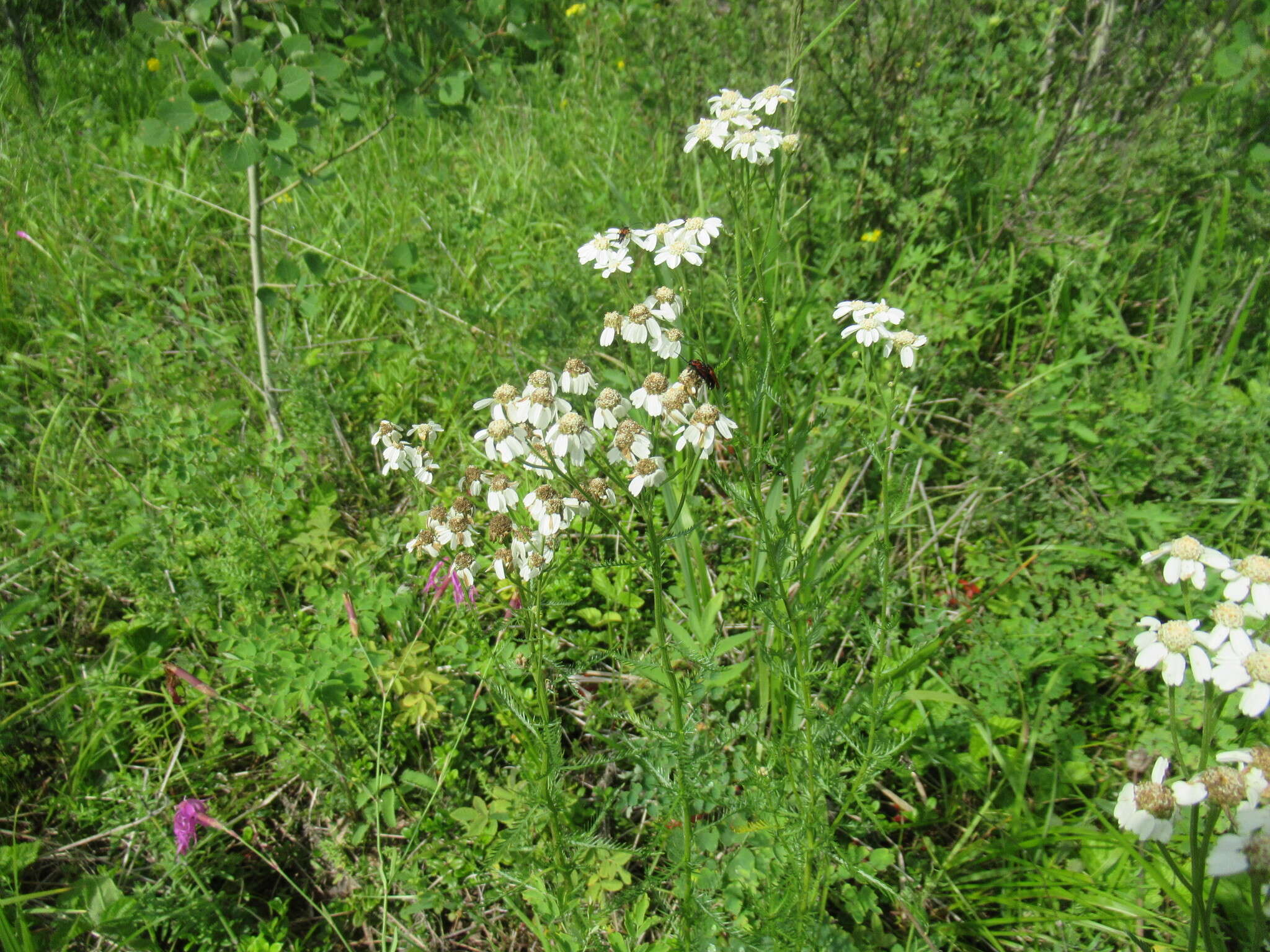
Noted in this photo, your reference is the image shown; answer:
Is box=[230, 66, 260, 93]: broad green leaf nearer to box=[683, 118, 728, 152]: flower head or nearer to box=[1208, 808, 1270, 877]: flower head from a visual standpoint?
box=[683, 118, 728, 152]: flower head

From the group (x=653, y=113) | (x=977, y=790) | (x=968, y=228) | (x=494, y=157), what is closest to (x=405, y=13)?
(x=494, y=157)

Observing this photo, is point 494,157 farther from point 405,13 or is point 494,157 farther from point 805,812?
point 805,812

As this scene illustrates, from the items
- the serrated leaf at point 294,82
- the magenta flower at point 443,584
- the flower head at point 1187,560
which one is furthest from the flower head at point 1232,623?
the serrated leaf at point 294,82

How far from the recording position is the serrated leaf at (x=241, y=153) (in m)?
2.01

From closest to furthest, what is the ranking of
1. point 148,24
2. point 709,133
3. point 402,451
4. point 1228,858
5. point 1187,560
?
1. point 1228,858
2. point 1187,560
3. point 402,451
4. point 709,133
5. point 148,24

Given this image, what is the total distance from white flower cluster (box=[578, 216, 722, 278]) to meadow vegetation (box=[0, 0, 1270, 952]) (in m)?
0.10

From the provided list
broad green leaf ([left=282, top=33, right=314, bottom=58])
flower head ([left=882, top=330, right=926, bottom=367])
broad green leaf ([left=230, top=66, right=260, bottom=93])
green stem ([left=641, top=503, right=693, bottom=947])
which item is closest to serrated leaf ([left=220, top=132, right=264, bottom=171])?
broad green leaf ([left=230, top=66, right=260, bottom=93])

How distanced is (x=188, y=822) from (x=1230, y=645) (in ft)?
5.92

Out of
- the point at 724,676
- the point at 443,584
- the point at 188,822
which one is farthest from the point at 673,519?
the point at 188,822

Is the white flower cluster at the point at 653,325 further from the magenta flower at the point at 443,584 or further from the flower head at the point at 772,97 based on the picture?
the magenta flower at the point at 443,584

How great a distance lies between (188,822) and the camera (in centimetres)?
161

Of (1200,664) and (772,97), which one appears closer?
(1200,664)

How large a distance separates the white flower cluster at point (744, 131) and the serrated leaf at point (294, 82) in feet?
3.28

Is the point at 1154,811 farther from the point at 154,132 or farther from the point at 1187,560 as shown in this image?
the point at 154,132
